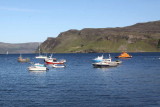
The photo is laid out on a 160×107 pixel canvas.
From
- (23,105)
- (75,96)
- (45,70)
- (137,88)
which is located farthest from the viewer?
(45,70)

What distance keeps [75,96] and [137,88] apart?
1606 cm

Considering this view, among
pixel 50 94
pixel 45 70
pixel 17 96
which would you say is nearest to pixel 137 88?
pixel 50 94

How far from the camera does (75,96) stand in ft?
192

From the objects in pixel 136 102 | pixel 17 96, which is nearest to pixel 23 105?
pixel 17 96

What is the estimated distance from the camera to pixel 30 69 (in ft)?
Result: 420

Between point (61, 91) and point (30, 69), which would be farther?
point (30, 69)

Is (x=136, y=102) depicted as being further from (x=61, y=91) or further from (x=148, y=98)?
(x=61, y=91)

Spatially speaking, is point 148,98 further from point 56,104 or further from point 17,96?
point 17,96

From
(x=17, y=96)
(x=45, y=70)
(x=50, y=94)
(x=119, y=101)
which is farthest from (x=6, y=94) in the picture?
(x=45, y=70)

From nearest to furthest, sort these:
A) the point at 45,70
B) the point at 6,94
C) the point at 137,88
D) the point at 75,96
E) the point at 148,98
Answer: the point at 148,98 → the point at 75,96 → the point at 6,94 → the point at 137,88 → the point at 45,70

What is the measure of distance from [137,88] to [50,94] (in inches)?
755

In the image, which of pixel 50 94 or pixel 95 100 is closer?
pixel 95 100

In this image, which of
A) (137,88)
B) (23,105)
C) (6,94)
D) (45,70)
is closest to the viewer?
(23,105)

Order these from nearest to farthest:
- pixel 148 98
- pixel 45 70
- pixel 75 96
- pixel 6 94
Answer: pixel 148 98
pixel 75 96
pixel 6 94
pixel 45 70
